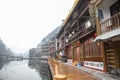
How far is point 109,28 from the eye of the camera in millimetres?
10398

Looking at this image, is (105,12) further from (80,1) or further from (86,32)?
(80,1)

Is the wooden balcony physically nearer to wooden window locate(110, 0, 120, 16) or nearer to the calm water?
wooden window locate(110, 0, 120, 16)

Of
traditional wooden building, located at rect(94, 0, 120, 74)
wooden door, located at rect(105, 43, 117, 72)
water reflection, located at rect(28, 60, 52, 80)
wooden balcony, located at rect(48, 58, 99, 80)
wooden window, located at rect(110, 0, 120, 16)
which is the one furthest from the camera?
water reflection, located at rect(28, 60, 52, 80)

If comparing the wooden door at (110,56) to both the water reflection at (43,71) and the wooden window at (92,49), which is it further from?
the water reflection at (43,71)

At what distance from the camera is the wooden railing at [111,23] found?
9.22m

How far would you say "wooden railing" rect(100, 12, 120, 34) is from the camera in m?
9.22

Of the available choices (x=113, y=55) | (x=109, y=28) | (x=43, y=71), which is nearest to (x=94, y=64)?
(x=113, y=55)

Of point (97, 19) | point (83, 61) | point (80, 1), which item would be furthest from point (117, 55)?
point (80, 1)

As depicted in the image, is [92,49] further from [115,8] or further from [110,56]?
[115,8]

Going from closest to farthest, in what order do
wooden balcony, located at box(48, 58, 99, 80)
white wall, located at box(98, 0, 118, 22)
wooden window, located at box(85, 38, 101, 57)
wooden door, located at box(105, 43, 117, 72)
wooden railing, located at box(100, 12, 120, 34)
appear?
wooden balcony, located at box(48, 58, 99, 80) → wooden railing, located at box(100, 12, 120, 34) → wooden door, located at box(105, 43, 117, 72) → white wall, located at box(98, 0, 118, 22) → wooden window, located at box(85, 38, 101, 57)

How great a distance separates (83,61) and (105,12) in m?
7.19

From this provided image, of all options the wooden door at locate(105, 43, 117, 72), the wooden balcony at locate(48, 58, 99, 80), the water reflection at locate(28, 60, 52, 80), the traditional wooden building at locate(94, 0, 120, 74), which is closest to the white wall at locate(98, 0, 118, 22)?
the traditional wooden building at locate(94, 0, 120, 74)

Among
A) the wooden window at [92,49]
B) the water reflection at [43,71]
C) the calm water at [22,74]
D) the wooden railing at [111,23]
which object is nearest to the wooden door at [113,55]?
the wooden railing at [111,23]

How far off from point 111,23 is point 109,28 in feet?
1.57
